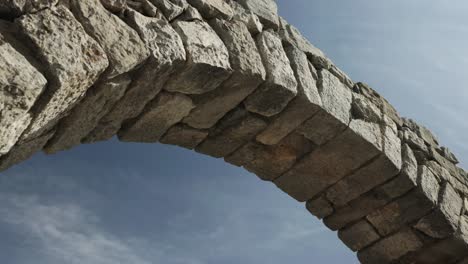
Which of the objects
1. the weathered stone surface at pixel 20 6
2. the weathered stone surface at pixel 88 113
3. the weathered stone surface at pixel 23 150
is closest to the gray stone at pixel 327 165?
the weathered stone surface at pixel 88 113

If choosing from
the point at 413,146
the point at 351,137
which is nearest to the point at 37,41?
the point at 351,137

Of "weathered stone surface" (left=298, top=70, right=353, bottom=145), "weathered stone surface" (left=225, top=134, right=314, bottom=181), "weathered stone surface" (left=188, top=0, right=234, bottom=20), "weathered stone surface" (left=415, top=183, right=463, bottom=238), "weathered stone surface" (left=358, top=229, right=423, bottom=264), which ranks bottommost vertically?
"weathered stone surface" (left=358, top=229, right=423, bottom=264)

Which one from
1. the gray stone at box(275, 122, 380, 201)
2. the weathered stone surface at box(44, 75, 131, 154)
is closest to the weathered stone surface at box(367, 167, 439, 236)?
the gray stone at box(275, 122, 380, 201)

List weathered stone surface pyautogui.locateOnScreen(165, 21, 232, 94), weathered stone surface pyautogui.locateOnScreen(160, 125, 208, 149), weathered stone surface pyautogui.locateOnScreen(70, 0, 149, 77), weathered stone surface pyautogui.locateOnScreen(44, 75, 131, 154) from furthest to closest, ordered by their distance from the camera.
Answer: weathered stone surface pyautogui.locateOnScreen(160, 125, 208, 149)
weathered stone surface pyautogui.locateOnScreen(165, 21, 232, 94)
weathered stone surface pyautogui.locateOnScreen(44, 75, 131, 154)
weathered stone surface pyautogui.locateOnScreen(70, 0, 149, 77)

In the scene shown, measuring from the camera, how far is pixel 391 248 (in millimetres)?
4684

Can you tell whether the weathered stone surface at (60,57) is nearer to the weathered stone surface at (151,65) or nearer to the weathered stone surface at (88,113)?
the weathered stone surface at (88,113)

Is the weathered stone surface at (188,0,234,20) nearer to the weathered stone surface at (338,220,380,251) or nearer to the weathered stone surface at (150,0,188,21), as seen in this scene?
the weathered stone surface at (150,0,188,21)

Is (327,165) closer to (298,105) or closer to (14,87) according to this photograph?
(298,105)

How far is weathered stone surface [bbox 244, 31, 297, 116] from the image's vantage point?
3.27 metres

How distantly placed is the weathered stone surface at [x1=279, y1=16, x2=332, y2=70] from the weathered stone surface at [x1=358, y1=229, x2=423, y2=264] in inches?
77.3

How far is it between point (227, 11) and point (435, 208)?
9.44 feet

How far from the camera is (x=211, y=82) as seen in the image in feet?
9.80

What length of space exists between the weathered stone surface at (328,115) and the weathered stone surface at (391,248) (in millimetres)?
1553

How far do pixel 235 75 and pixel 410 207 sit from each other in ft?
8.25
